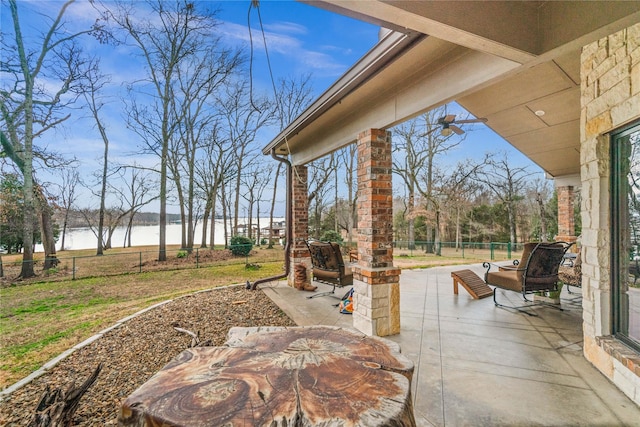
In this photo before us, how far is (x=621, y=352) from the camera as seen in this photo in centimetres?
211

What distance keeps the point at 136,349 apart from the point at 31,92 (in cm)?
877

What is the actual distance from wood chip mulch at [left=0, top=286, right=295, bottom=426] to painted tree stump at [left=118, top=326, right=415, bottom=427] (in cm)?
140

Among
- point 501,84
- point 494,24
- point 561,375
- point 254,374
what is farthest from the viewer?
point 501,84

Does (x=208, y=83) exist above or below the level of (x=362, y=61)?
above

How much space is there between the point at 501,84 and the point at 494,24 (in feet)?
7.98

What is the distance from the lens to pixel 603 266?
239 cm

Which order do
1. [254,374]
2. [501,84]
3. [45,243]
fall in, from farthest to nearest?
[45,243]
[501,84]
[254,374]

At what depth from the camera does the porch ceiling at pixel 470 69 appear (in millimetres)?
1470

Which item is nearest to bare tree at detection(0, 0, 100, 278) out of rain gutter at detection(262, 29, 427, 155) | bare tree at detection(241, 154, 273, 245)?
bare tree at detection(241, 154, 273, 245)

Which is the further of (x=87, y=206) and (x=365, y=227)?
(x=87, y=206)

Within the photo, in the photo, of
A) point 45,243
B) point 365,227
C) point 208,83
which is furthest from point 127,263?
point 365,227

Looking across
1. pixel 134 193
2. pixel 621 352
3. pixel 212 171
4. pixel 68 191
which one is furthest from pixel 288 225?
pixel 134 193

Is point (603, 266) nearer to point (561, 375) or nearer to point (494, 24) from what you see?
point (561, 375)

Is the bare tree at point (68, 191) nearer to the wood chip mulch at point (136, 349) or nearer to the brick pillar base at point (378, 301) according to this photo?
the wood chip mulch at point (136, 349)
